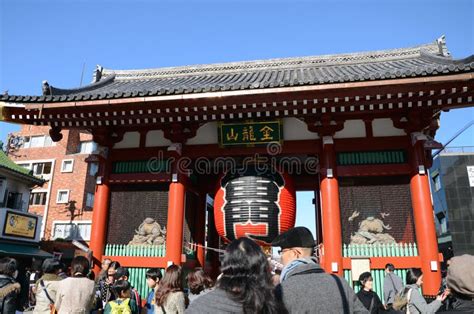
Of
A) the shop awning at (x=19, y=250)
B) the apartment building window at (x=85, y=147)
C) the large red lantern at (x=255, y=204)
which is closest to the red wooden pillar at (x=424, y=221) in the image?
the large red lantern at (x=255, y=204)

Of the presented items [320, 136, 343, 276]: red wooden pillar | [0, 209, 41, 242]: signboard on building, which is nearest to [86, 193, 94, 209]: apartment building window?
[0, 209, 41, 242]: signboard on building

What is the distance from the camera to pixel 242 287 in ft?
6.36

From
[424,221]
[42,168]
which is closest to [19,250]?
[42,168]

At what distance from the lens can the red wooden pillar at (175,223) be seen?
802cm

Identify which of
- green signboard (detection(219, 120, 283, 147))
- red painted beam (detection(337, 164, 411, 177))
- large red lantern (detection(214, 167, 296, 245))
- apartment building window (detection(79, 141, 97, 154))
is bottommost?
large red lantern (detection(214, 167, 296, 245))

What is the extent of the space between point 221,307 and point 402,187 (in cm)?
722

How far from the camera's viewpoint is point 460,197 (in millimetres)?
29812

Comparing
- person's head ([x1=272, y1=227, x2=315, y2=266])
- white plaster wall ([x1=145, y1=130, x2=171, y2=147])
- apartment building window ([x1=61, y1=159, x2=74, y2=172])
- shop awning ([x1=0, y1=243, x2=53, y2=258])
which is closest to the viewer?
person's head ([x1=272, y1=227, x2=315, y2=266])

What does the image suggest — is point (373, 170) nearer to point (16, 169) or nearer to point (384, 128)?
point (384, 128)

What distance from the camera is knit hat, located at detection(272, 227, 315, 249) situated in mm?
2432

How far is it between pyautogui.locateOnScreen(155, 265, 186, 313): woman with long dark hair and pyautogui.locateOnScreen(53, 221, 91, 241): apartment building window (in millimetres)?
26370

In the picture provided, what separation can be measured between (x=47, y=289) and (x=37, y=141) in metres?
32.5

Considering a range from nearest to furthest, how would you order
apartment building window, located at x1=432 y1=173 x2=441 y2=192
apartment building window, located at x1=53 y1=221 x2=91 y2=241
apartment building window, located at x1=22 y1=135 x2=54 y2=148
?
apartment building window, located at x1=53 y1=221 x2=91 y2=241
apartment building window, located at x1=22 y1=135 x2=54 y2=148
apartment building window, located at x1=432 y1=173 x2=441 y2=192

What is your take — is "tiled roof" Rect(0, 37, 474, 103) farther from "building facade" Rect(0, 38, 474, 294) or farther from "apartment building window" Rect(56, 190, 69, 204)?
"apartment building window" Rect(56, 190, 69, 204)
